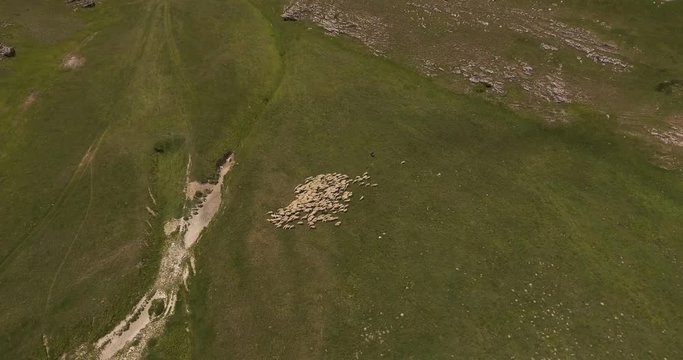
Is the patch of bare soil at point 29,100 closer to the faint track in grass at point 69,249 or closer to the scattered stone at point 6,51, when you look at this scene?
the scattered stone at point 6,51

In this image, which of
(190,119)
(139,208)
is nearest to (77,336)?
(139,208)

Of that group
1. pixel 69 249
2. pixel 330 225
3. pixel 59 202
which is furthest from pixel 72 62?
pixel 330 225

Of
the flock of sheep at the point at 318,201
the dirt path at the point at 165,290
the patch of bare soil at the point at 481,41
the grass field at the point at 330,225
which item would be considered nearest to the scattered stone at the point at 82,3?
the grass field at the point at 330,225

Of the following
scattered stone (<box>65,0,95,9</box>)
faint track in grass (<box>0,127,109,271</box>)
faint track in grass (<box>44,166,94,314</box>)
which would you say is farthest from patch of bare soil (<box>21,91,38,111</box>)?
scattered stone (<box>65,0,95,9</box>)

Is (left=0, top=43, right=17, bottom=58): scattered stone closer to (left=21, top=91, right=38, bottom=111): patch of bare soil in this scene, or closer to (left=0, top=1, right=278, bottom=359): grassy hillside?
(left=0, top=1, right=278, bottom=359): grassy hillside

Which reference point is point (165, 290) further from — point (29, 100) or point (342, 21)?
point (342, 21)
